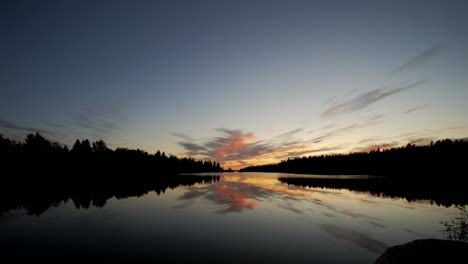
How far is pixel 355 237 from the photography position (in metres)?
13.9

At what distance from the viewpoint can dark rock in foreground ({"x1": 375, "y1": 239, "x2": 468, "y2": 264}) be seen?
5918 mm

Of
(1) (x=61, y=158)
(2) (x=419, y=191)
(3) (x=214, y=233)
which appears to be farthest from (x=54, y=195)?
(2) (x=419, y=191)

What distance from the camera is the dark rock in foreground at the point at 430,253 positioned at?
592cm

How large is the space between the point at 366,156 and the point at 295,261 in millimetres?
204419

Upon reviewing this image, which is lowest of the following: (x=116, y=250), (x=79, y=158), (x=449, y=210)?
(x=449, y=210)

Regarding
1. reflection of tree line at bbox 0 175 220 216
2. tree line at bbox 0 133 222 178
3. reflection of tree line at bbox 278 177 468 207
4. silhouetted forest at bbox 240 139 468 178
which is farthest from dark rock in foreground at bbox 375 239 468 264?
silhouetted forest at bbox 240 139 468 178

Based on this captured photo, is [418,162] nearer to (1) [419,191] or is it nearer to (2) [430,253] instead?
(1) [419,191]

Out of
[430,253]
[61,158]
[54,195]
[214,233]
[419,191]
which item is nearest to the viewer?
[430,253]

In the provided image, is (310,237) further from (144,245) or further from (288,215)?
(144,245)

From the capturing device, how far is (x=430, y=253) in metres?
6.39

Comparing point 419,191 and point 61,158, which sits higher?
point 61,158

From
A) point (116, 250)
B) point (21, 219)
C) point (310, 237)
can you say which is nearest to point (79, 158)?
point (21, 219)

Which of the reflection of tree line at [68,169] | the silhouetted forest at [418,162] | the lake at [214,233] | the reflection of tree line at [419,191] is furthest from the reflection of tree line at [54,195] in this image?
the silhouetted forest at [418,162]

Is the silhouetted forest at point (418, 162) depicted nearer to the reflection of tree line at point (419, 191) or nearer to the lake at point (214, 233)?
the reflection of tree line at point (419, 191)
